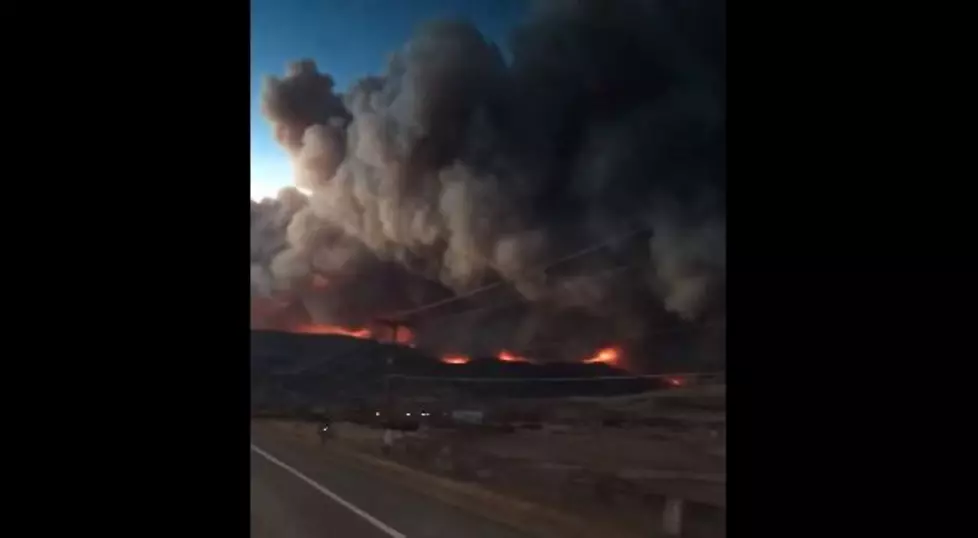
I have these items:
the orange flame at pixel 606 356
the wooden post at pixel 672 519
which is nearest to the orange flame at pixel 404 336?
the orange flame at pixel 606 356

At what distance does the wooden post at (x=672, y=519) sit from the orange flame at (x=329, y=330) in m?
0.88

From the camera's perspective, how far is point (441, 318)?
2088 millimetres

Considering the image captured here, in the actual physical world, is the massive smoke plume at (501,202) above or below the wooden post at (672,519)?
above

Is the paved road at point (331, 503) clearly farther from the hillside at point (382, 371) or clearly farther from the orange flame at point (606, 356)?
the orange flame at point (606, 356)

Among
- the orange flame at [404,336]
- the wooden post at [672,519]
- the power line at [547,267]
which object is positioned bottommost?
the wooden post at [672,519]

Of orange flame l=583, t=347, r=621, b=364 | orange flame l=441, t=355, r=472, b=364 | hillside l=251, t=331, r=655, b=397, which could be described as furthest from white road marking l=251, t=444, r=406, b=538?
orange flame l=583, t=347, r=621, b=364

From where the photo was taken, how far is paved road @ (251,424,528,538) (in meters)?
2.02

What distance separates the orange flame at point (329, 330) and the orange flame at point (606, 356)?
58 centimetres

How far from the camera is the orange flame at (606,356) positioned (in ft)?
6.93

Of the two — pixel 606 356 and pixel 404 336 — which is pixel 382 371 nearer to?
pixel 404 336

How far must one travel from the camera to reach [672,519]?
2074 millimetres

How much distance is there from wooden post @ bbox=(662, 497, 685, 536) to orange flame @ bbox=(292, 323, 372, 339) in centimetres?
88

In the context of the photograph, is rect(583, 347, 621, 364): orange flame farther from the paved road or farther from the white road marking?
the white road marking
